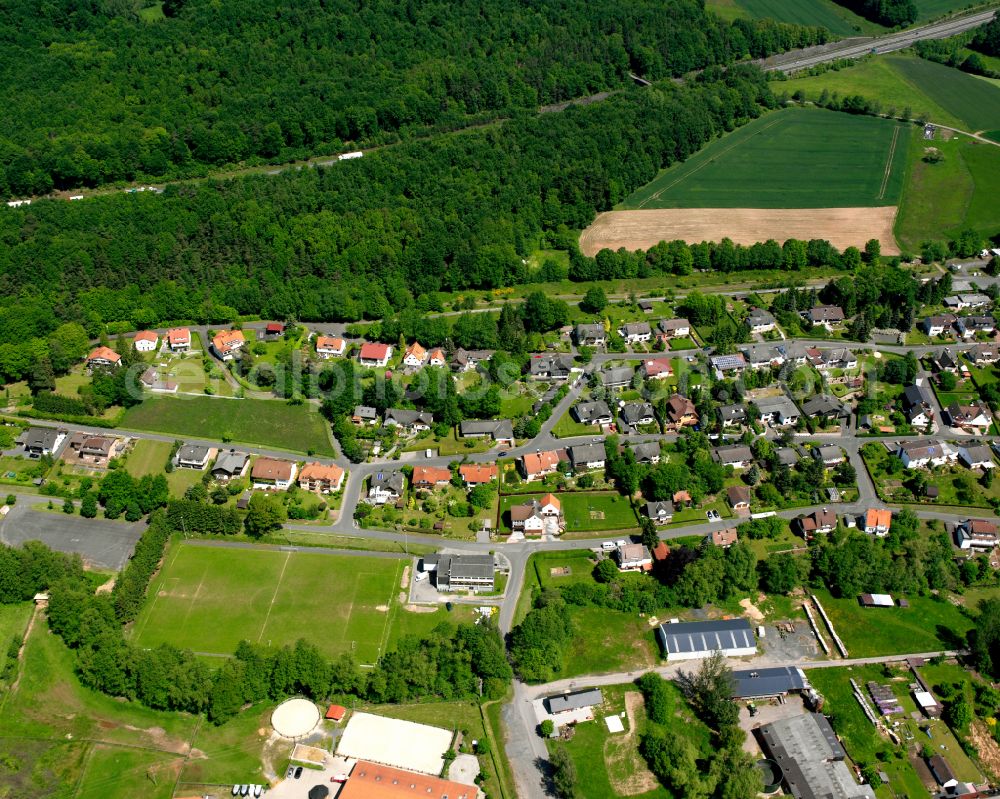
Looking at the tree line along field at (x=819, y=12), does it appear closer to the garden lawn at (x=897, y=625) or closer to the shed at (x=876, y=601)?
the shed at (x=876, y=601)

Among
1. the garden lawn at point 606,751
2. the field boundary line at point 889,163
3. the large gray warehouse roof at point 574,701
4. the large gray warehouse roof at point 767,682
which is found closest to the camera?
the garden lawn at point 606,751

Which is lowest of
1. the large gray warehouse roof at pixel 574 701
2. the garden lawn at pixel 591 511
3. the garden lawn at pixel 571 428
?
the large gray warehouse roof at pixel 574 701

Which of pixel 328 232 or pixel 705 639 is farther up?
pixel 328 232

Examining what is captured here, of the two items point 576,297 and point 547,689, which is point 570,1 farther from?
point 547,689

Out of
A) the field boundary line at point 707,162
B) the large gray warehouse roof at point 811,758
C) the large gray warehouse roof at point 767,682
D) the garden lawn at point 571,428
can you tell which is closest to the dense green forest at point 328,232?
the field boundary line at point 707,162

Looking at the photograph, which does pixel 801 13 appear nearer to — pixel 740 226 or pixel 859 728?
pixel 740 226

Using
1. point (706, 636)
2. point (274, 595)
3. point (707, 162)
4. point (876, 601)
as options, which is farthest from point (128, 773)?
point (707, 162)
